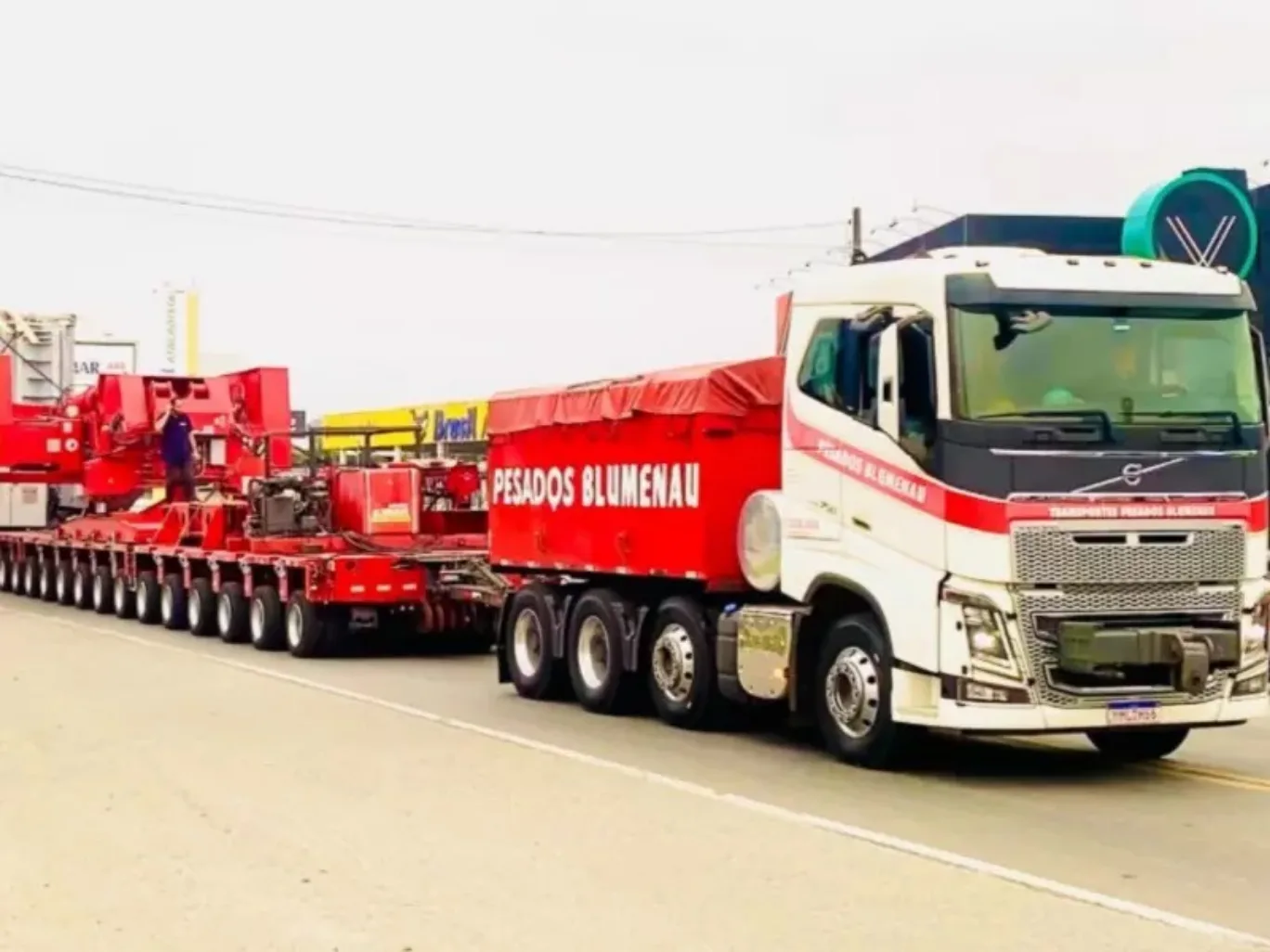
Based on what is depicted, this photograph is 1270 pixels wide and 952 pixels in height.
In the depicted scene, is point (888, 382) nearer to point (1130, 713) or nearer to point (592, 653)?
point (1130, 713)

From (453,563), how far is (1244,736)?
9.63 m

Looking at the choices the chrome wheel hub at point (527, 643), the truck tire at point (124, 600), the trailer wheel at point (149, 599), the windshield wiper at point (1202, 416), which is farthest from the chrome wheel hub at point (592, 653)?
the truck tire at point (124, 600)

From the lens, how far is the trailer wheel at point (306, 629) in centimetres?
2098

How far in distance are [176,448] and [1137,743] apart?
66.0ft

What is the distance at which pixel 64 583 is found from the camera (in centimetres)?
3177

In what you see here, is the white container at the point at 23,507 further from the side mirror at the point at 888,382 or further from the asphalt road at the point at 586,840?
the side mirror at the point at 888,382

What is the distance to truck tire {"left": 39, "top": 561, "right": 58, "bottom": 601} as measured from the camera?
32469 mm

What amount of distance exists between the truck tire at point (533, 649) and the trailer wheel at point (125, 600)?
1321 centimetres

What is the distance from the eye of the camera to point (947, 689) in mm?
10812

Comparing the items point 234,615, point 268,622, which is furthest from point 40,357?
point 268,622

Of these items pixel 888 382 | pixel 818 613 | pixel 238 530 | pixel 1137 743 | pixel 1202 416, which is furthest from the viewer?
pixel 238 530

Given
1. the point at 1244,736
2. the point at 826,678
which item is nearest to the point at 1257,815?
the point at 826,678

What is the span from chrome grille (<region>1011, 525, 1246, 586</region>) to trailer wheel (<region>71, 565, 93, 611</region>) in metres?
22.5

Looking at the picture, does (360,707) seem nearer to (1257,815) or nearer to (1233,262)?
(1257,815)
